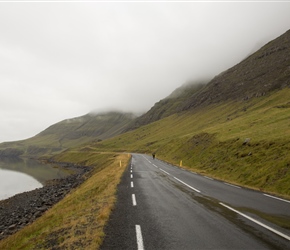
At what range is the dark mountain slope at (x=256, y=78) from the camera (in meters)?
133

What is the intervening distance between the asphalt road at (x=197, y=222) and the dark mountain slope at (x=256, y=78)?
11848 centimetres

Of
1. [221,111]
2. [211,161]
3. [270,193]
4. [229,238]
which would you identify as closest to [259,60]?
[221,111]

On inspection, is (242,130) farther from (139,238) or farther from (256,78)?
(256,78)

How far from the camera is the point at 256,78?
154 meters

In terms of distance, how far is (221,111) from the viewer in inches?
5404

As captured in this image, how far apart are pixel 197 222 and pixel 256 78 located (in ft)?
522

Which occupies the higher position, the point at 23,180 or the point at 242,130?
the point at 242,130

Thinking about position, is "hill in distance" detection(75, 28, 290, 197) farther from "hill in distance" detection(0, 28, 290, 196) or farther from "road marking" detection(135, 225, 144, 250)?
"road marking" detection(135, 225, 144, 250)

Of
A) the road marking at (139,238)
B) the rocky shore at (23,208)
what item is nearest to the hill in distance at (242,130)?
the road marking at (139,238)

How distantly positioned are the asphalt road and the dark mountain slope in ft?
389

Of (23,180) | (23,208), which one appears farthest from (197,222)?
(23,180)

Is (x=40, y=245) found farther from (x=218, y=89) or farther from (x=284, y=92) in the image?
(x=218, y=89)

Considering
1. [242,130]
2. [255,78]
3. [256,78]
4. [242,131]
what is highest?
[255,78]

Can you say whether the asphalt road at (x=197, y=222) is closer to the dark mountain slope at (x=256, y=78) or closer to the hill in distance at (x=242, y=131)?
the hill in distance at (x=242, y=131)
